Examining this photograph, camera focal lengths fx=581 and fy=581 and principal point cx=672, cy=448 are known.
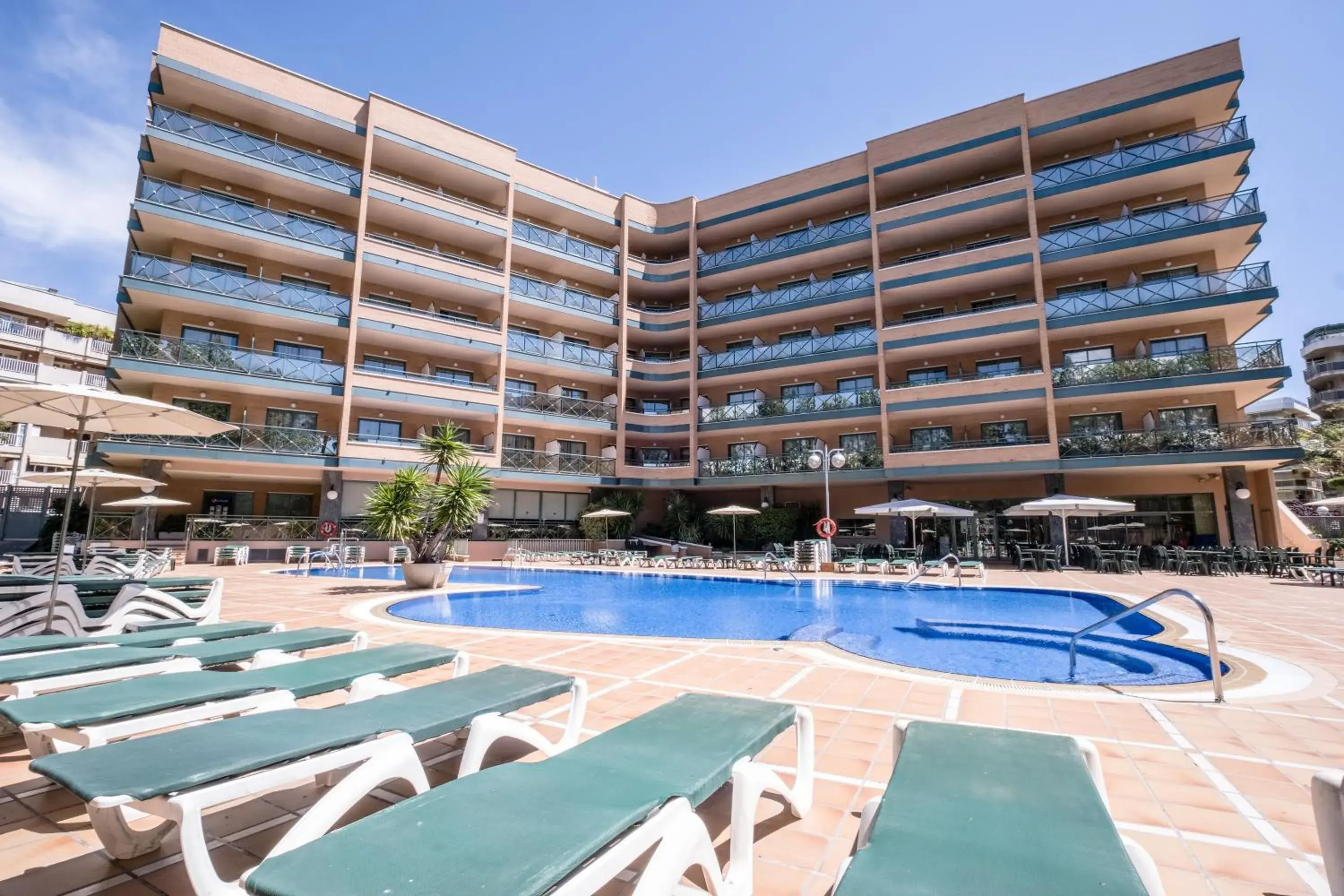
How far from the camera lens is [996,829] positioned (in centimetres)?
168

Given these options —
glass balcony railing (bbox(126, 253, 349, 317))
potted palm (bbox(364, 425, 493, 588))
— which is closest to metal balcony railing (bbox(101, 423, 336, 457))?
glass balcony railing (bbox(126, 253, 349, 317))

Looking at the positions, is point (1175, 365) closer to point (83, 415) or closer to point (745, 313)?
point (745, 313)

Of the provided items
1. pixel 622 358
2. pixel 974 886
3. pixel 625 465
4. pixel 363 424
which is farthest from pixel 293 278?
pixel 974 886

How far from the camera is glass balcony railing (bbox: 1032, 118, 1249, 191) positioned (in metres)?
19.0

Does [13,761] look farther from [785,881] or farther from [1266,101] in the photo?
[1266,101]

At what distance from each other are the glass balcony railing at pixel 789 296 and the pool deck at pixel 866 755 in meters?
18.8

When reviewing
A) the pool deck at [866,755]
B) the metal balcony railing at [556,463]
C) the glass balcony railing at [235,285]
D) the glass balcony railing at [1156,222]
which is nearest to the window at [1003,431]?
the glass balcony railing at [1156,222]

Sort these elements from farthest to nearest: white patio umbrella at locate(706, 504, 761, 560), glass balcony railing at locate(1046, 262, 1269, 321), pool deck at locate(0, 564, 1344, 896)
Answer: white patio umbrella at locate(706, 504, 761, 560) → glass balcony railing at locate(1046, 262, 1269, 321) → pool deck at locate(0, 564, 1344, 896)

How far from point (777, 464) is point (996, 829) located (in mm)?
22916

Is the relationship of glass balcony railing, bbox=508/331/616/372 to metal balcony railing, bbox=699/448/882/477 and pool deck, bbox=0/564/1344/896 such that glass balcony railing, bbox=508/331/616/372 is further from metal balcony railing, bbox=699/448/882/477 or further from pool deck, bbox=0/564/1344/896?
pool deck, bbox=0/564/1344/896

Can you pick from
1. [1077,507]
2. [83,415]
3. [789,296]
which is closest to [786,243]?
[789,296]

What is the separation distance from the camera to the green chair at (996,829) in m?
1.40

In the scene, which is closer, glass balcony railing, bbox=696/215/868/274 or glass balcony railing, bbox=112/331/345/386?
glass balcony railing, bbox=112/331/345/386

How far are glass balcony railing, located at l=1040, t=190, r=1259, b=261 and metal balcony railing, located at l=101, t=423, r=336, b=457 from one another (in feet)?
87.4
